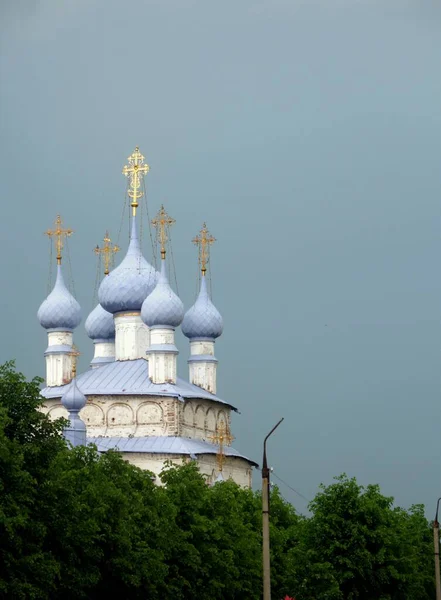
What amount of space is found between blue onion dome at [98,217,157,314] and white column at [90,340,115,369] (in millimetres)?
4704

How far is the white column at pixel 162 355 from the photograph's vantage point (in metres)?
72.8

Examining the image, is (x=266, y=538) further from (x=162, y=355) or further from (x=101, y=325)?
(x=101, y=325)

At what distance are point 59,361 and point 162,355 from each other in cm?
594

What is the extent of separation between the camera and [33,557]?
32500 millimetres

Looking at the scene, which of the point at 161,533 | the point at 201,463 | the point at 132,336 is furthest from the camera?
the point at 132,336

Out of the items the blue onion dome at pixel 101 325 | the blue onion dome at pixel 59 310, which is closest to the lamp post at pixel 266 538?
the blue onion dome at pixel 59 310

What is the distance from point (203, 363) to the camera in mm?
78625

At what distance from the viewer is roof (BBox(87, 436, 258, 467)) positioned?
7162 cm

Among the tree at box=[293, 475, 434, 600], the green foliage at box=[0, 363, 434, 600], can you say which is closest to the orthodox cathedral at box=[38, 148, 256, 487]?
the green foliage at box=[0, 363, 434, 600]

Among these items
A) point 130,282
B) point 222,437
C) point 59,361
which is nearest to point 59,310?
point 59,361

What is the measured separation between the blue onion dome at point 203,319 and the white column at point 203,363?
43 cm

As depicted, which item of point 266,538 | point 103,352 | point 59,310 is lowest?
point 266,538

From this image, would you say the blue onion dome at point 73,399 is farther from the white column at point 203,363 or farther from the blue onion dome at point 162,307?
the white column at point 203,363

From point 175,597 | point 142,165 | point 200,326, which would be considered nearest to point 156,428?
point 200,326
